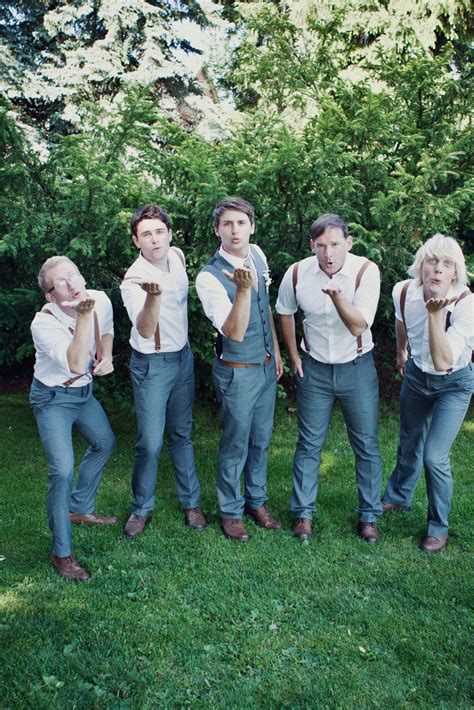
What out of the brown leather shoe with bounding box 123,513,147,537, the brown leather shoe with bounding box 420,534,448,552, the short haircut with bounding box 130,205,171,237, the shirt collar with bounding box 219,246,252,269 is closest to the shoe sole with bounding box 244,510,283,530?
the brown leather shoe with bounding box 123,513,147,537

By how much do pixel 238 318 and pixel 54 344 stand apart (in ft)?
3.45

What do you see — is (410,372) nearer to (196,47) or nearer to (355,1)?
(355,1)

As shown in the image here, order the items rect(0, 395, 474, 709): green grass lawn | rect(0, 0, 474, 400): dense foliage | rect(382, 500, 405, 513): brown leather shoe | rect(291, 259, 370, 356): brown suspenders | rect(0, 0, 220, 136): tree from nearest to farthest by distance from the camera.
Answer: rect(0, 395, 474, 709): green grass lawn
rect(291, 259, 370, 356): brown suspenders
rect(382, 500, 405, 513): brown leather shoe
rect(0, 0, 474, 400): dense foliage
rect(0, 0, 220, 136): tree

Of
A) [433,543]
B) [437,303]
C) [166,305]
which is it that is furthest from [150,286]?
[433,543]

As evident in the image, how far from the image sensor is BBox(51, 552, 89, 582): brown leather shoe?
148 inches

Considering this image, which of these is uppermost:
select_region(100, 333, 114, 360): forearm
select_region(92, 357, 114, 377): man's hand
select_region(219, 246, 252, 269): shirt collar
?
select_region(219, 246, 252, 269): shirt collar

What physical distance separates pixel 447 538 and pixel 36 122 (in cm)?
1184

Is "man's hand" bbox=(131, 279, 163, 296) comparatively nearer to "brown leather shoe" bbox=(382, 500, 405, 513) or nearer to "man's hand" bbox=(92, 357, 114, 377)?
"man's hand" bbox=(92, 357, 114, 377)

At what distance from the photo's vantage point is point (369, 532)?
4.20 meters

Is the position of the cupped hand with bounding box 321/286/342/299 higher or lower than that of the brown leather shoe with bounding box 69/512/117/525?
higher

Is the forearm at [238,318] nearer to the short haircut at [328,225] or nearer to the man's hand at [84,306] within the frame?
the short haircut at [328,225]

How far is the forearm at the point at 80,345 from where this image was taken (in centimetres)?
345

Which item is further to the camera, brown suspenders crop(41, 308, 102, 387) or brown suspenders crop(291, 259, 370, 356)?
brown suspenders crop(291, 259, 370, 356)

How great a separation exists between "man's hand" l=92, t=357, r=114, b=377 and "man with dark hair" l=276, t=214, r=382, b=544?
1.17 meters
